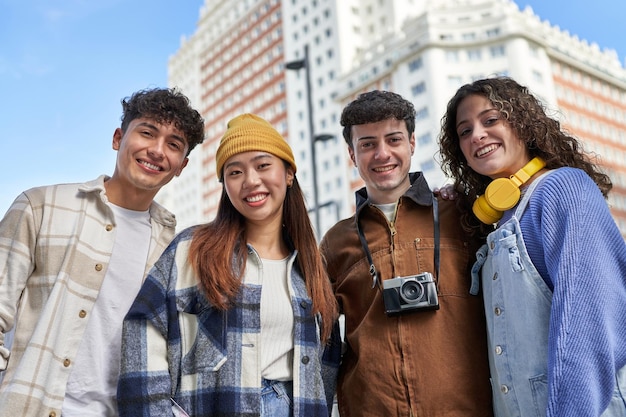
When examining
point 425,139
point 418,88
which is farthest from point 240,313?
point 418,88

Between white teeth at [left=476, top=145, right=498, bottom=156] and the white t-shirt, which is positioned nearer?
the white t-shirt

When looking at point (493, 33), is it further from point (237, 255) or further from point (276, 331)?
point (276, 331)

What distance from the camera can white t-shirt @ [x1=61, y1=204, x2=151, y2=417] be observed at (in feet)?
8.66

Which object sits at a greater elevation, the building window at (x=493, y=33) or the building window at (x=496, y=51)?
the building window at (x=493, y=33)

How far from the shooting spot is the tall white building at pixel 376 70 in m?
46.5

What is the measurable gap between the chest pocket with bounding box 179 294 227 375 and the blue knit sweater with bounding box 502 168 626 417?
4.57 feet

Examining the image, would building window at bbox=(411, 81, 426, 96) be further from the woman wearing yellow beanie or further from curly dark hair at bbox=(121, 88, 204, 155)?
the woman wearing yellow beanie

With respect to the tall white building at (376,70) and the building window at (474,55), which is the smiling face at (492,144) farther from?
the building window at (474,55)

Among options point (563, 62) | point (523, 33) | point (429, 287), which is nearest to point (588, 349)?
point (429, 287)

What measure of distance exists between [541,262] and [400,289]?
744mm

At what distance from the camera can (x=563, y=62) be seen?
2084 inches

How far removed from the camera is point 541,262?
2479 millimetres

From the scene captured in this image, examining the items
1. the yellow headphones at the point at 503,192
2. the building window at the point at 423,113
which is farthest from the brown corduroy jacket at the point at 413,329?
the building window at the point at 423,113

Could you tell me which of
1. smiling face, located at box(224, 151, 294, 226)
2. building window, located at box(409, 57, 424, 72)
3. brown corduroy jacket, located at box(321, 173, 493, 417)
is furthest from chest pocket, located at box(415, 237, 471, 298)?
building window, located at box(409, 57, 424, 72)
